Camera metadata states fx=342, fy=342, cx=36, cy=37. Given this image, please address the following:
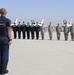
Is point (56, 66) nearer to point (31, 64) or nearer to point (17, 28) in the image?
point (31, 64)

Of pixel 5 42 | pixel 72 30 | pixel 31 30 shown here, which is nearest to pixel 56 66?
pixel 5 42

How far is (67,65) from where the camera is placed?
1086cm

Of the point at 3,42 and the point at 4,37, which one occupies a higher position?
the point at 4,37

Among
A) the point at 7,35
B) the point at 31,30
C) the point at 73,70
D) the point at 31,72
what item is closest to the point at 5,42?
the point at 7,35

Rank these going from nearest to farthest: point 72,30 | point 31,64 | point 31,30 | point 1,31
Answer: point 1,31, point 31,64, point 72,30, point 31,30

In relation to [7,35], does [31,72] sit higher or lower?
lower

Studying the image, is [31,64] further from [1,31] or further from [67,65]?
[1,31]

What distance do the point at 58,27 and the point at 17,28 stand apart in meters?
4.84

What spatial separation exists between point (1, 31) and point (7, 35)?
0.67 ft

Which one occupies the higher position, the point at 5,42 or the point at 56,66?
the point at 5,42

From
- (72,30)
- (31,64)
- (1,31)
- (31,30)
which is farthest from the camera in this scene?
(31,30)

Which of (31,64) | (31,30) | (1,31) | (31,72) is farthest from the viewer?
(31,30)

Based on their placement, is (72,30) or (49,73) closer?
(49,73)

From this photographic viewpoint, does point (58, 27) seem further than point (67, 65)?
Yes
